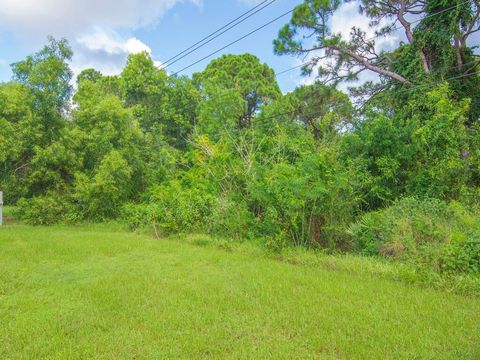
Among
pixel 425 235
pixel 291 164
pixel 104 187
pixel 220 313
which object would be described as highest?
pixel 104 187

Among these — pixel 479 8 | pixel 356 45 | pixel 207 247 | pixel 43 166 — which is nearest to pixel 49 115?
pixel 43 166

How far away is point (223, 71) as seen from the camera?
81.0ft

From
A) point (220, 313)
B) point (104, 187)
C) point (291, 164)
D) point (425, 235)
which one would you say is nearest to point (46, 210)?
point (104, 187)

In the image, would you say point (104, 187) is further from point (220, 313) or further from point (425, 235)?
point (425, 235)

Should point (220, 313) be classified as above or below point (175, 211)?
below

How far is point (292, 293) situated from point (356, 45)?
38.6 feet

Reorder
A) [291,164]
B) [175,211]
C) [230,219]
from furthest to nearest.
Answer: [175,211], [291,164], [230,219]

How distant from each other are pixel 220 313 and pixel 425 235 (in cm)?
361

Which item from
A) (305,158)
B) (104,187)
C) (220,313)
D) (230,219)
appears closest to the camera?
(220,313)

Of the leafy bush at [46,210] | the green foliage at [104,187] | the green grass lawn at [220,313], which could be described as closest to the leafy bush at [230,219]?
the green grass lawn at [220,313]

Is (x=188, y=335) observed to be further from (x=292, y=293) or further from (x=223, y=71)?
(x=223, y=71)

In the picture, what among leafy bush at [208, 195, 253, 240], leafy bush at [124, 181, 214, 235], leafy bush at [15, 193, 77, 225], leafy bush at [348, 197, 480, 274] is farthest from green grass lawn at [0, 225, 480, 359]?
leafy bush at [15, 193, 77, 225]

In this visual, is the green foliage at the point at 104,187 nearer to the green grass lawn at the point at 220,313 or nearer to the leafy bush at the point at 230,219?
the leafy bush at the point at 230,219

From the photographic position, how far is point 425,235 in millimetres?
5430
